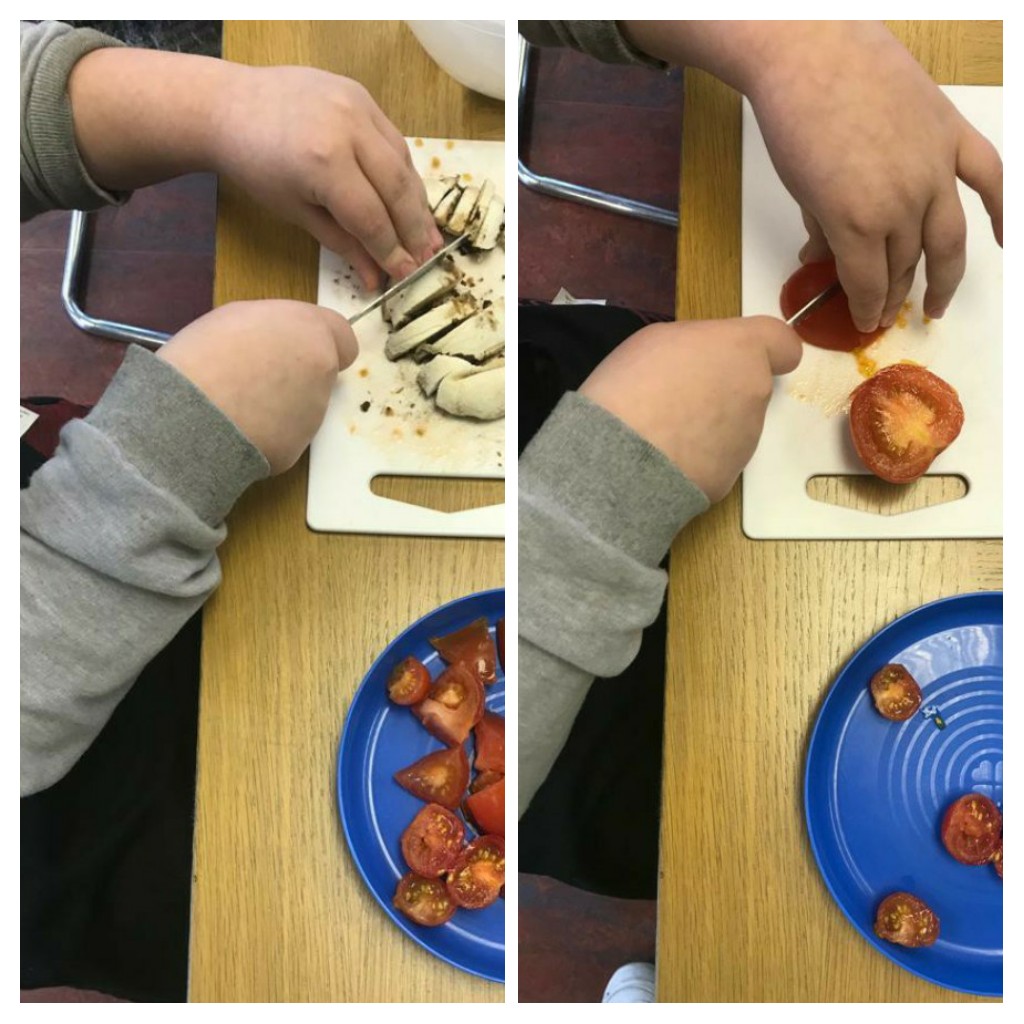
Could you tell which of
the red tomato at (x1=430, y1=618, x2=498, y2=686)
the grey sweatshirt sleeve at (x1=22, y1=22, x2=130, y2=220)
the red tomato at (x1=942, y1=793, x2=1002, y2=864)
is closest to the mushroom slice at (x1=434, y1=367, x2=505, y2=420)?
the red tomato at (x1=430, y1=618, x2=498, y2=686)

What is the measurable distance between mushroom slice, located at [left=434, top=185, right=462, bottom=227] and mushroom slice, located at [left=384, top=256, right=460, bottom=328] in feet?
0.07

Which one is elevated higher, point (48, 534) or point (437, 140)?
point (437, 140)

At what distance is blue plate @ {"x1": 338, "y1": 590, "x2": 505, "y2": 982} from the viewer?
0.45 metres

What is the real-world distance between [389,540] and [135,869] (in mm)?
238

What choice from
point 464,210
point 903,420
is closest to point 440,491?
point 464,210

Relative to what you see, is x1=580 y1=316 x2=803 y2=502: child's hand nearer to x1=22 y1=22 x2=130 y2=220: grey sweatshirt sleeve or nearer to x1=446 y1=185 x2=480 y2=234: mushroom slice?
x1=446 y1=185 x2=480 y2=234: mushroom slice

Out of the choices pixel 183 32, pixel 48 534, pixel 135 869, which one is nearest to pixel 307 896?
pixel 135 869

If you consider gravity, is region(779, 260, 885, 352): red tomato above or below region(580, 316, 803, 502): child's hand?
above

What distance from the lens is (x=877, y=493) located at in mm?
466

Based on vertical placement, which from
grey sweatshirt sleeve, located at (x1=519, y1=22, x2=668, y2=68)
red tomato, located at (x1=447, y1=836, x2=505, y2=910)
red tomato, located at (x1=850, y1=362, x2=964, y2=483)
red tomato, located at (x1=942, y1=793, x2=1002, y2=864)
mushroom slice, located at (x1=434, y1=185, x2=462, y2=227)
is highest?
grey sweatshirt sleeve, located at (x1=519, y1=22, x2=668, y2=68)

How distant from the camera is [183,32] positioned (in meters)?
0.46

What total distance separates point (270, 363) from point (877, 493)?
326mm

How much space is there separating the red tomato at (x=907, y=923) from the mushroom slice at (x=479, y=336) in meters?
0.36
